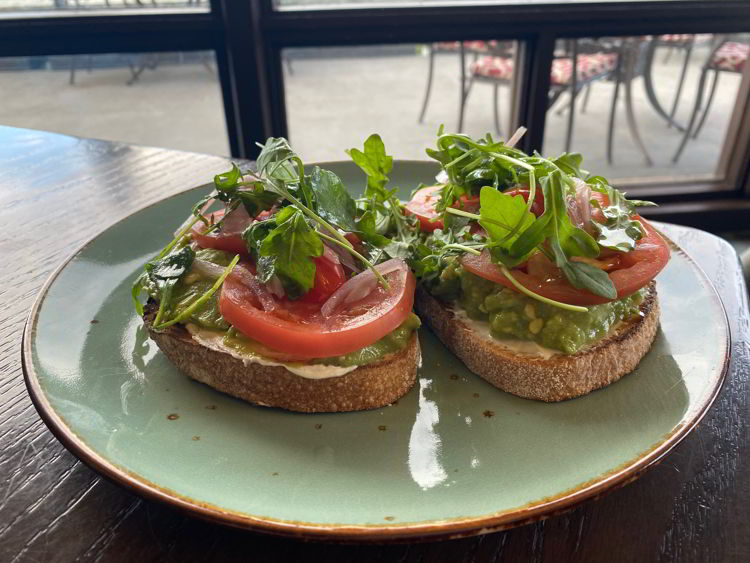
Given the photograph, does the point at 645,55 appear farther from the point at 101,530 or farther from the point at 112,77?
the point at 101,530

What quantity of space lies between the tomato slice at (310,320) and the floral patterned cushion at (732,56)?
4.23m

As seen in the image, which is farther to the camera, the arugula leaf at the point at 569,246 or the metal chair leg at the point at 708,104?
the metal chair leg at the point at 708,104

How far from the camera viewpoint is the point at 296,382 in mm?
1426

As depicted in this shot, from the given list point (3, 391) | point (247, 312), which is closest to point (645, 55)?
point (247, 312)

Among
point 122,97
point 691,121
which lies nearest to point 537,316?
point 122,97

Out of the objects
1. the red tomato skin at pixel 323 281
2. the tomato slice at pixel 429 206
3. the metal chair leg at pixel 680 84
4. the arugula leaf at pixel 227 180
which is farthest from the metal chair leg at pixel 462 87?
the red tomato skin at pixel 323 281

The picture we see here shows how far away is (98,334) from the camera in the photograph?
163cm

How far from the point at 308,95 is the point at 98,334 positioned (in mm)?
3565

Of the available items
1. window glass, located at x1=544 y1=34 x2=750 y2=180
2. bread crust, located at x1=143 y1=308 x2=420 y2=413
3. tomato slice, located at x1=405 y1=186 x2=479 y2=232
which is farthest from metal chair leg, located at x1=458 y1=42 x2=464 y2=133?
bread crust, located at x1=143 y1=308 x2=420 y2=413

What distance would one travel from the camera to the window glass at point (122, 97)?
3.91m

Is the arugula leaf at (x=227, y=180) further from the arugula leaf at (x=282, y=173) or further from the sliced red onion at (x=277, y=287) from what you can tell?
the sliced red onion at (x=277, y=287)

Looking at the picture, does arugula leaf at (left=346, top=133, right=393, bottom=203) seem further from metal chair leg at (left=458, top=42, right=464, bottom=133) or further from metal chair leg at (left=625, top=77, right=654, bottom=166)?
metal chair leg at (left=625, top=77, right=654, bottom=166)

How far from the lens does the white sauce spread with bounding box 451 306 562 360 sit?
4.92 ft

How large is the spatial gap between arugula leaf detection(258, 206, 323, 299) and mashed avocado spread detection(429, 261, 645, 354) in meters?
0.44
